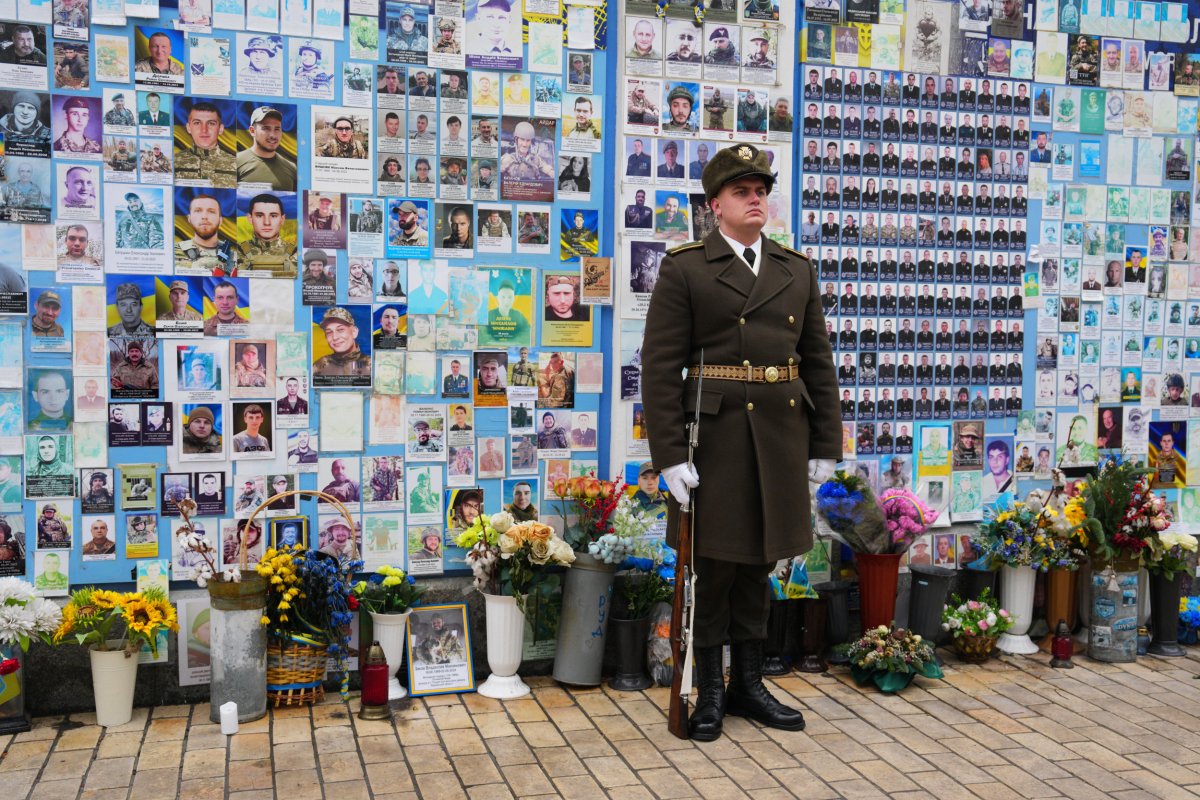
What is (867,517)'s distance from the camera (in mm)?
6062

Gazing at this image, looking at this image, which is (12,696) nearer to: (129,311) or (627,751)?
(129,311)

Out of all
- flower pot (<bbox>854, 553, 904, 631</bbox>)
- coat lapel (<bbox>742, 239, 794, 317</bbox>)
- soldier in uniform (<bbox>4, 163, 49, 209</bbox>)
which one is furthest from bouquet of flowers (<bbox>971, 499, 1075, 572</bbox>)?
soldier in uniform (<bbox>4, 163, 49, 209</bbox>)

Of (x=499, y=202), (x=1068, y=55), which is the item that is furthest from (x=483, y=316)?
(x=1068, y=55)

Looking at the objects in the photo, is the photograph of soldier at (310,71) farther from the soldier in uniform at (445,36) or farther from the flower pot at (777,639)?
the flower pot at (777,639)

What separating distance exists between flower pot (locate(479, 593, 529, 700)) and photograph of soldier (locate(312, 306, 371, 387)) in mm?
1194

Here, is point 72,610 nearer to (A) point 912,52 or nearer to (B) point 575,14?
(B) point 575,14

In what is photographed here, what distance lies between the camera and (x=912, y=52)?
6414mm

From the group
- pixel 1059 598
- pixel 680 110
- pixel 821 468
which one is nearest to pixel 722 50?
pixel 680 110

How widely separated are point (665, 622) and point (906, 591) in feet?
4.93

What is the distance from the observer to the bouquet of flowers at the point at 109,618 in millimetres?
5070

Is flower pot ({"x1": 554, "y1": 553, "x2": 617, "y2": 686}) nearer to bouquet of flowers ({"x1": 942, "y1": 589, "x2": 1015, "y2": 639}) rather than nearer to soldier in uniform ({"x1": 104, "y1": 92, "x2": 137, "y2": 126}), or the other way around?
bouquet of flowers ({"x1": 942, "y1": 589, "x2": 1015, "y2": 639})

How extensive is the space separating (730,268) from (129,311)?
2.61 meters

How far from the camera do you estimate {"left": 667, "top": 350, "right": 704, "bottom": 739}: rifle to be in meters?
5.04

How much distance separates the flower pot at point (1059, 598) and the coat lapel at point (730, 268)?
2.56m
